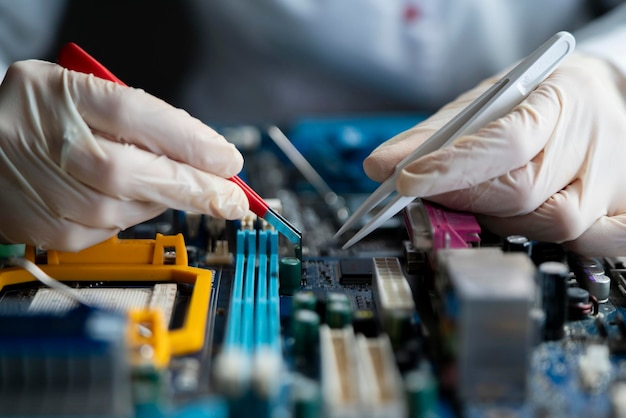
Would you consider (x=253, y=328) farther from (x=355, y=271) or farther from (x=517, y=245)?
(x=517, y=245)

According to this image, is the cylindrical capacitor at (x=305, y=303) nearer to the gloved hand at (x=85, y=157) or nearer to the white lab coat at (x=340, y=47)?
the gloved hand at (x=85, y=157)

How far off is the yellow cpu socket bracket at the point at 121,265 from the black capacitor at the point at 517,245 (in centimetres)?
Answer: 90

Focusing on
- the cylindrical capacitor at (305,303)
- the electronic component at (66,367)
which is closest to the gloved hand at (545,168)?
the cylindrical capacitor at (305,303)

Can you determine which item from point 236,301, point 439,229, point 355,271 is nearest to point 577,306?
point 439,229

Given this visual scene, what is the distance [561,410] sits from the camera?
5.18ft

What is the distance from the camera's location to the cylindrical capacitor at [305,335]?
5.82ft

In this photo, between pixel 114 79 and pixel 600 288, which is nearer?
pixel 600 288

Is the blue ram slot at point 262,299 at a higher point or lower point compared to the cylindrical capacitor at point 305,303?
lower

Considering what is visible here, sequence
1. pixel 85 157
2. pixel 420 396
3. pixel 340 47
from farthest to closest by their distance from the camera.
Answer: pixel 340 47
pixel 85 157
pixel 420 396

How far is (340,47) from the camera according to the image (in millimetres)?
3795

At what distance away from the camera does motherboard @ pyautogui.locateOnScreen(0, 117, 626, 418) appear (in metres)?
1.52

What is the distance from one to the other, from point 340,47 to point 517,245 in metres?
1.99

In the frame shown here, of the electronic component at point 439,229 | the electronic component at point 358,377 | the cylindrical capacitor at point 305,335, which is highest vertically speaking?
the electronic component at point 439,229

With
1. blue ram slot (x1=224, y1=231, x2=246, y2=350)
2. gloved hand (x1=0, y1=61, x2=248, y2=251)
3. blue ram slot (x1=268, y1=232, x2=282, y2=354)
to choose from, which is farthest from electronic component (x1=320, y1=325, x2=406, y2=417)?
gloved hand (x1=0, y1=61, x2=248, y2=251)
